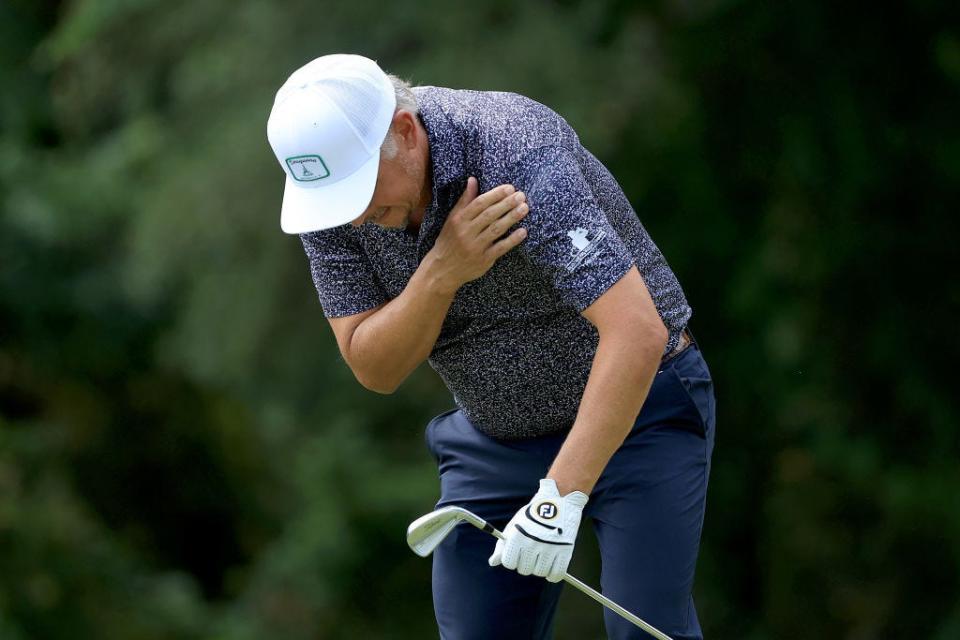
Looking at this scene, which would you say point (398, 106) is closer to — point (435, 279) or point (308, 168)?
point (308, 168)

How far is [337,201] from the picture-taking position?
220cm

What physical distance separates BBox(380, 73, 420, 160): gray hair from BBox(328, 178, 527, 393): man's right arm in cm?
13

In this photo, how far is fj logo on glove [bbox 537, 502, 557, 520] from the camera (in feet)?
7.27

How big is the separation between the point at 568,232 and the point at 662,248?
4223mm

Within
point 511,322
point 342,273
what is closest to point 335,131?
point 342,273

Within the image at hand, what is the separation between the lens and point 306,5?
5.82 meters

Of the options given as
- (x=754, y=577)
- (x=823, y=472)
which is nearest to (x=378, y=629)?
(x=754, y=577)

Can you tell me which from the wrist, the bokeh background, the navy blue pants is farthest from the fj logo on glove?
the bokeh background

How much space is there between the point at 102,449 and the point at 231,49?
4.04m

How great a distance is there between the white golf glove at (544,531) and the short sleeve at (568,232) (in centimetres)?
29

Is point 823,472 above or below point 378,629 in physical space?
above

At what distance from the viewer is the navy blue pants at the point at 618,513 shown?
2393mm

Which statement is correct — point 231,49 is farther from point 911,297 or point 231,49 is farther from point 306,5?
point 911,297

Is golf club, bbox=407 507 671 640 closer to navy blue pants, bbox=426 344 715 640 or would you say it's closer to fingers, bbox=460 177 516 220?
navy blue pants, bbox=426 344 715 640
